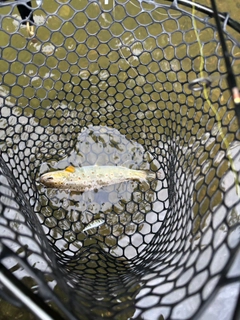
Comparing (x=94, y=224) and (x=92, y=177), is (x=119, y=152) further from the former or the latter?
(x=94, y=224)

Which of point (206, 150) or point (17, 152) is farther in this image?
point (17, 152)

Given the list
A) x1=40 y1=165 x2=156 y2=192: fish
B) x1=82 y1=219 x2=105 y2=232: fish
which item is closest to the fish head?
x1=40 y1=165 x2=156 y2=192: fish

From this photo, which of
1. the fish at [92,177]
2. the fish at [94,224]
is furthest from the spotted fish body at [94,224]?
the fish at [92,177]

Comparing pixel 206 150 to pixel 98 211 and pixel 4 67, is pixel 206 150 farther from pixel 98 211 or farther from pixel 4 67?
pixel 4 67

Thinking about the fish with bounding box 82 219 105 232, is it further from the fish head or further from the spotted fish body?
the fish head

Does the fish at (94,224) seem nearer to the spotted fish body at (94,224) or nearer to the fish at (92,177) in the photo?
the spotted fish body at (94,224)

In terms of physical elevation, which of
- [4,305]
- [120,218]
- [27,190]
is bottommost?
[4,305]

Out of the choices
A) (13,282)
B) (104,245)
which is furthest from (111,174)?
(13,282)

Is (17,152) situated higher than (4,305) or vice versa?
(17,152)
